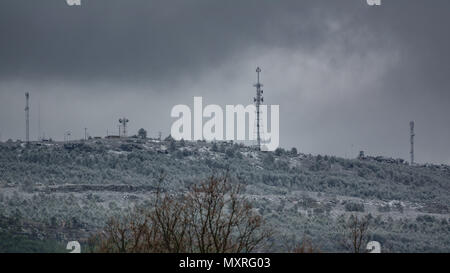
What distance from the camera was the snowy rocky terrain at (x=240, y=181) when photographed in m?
92.3

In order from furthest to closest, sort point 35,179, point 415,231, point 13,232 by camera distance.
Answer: point 35,179, point 415,231, point 13,232

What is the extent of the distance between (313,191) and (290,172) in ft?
27.6

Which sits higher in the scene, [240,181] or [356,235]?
[356,235]

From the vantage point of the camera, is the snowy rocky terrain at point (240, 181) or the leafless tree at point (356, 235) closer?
the leafless tree at point (356, 235)

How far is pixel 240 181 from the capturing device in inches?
4289

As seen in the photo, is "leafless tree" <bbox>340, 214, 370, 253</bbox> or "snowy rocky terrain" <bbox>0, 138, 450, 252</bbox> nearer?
"leafless tree" <bbox>340, 214, 370, 253</bbox>

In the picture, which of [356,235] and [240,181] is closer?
[356,235]

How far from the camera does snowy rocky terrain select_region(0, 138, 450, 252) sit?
92312mm

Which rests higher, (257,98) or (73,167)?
(257,98)
